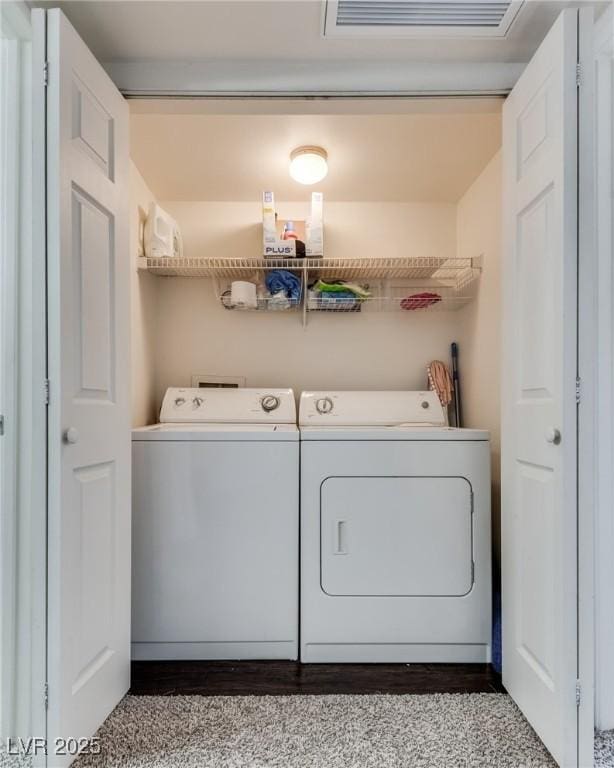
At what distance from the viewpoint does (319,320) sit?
268cm

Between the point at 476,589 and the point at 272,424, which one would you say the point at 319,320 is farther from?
the point at 476,589

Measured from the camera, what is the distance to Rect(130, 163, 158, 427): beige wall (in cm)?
222

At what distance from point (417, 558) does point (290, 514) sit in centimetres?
53

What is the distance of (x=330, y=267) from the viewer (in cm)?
237

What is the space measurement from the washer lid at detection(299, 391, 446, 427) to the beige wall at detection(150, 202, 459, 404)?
0.28m

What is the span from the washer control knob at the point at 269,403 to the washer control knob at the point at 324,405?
213 mm

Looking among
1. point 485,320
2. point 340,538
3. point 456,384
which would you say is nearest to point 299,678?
point 340,538

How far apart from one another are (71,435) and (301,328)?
1.64m

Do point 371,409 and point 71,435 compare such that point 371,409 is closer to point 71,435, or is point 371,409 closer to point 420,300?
point 420,300

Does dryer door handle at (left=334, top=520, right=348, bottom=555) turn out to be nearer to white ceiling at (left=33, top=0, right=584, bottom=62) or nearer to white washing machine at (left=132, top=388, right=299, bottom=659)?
white washing machine at (left=132, top=388, right=299, bottom=659)

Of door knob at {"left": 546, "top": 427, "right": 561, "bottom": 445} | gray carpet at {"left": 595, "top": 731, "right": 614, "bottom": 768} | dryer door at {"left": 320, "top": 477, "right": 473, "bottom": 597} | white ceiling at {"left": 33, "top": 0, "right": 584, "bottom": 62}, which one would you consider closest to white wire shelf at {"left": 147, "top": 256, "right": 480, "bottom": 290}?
white ceiling at {"left": 33, "top": 0, "right": 584, "bottom": 62}

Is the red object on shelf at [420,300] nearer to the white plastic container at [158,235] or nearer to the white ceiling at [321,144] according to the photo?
the white ceiling at [321,144]

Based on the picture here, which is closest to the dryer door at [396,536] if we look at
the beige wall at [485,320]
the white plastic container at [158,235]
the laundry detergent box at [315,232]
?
the beige wall at [485,320]

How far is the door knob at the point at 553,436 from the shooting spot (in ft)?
4.12
